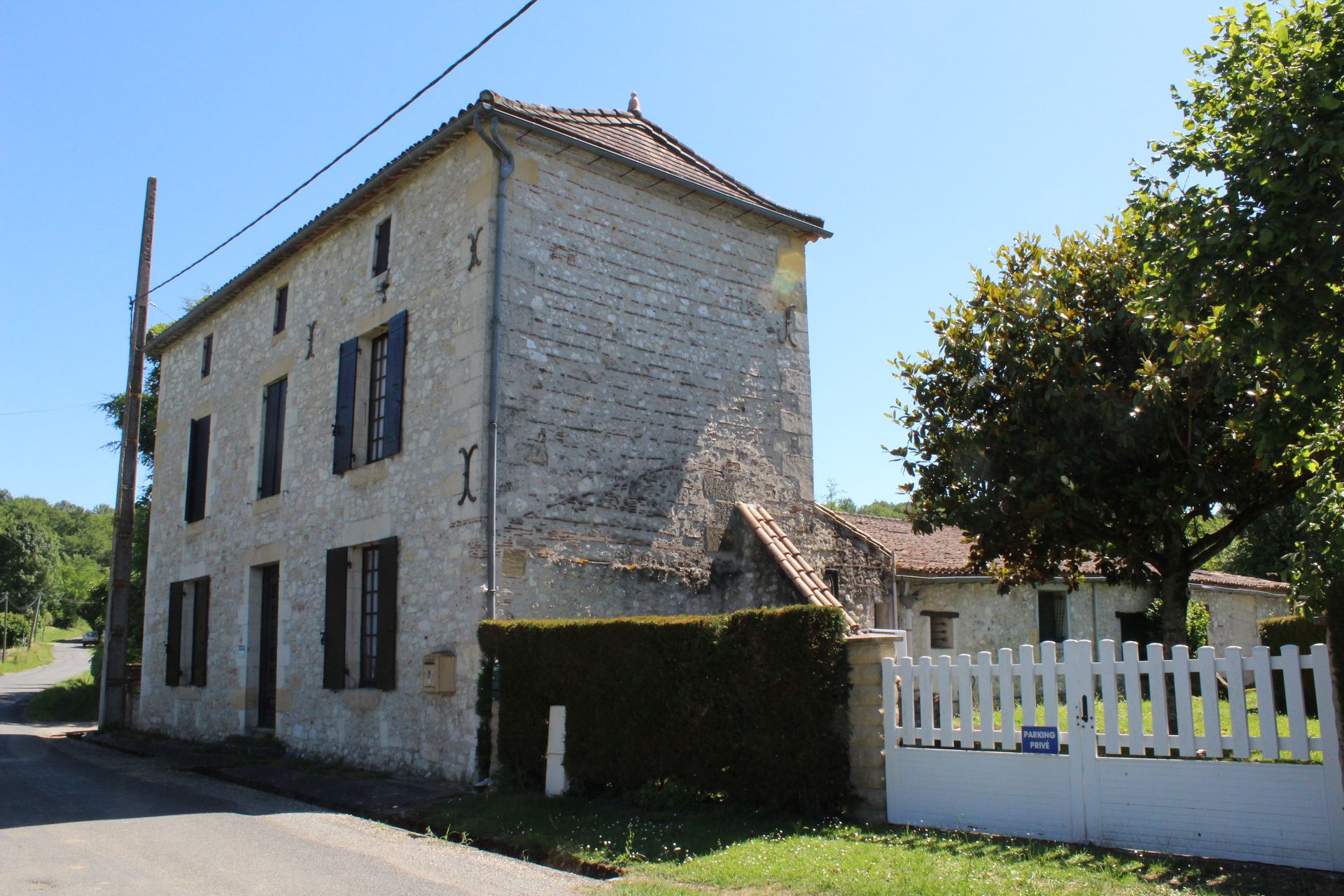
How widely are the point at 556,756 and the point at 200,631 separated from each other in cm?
1008

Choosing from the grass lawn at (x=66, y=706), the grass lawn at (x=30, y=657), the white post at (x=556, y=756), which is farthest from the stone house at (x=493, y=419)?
the grass lawn at (x=30, y=657)

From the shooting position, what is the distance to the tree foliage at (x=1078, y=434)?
31.8 ft

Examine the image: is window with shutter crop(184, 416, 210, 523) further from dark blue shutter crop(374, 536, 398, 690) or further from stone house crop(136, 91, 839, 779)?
dark blue shutter crop(374, 536, 398, 690)

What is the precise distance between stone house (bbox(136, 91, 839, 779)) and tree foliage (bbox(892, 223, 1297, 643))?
6.96 ft

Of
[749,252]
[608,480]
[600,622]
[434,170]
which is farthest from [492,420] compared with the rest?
[749,252]

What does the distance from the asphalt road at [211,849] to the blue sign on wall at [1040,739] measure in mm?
2951

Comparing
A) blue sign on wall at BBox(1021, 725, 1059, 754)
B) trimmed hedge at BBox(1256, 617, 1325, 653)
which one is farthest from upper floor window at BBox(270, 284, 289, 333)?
trimmed hedge at BBox(1256, 617, 1325, 653)

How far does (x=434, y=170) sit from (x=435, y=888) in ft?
28.2

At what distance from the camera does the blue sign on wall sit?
657 centimetres

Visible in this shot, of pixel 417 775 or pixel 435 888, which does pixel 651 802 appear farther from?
pixel 417 775

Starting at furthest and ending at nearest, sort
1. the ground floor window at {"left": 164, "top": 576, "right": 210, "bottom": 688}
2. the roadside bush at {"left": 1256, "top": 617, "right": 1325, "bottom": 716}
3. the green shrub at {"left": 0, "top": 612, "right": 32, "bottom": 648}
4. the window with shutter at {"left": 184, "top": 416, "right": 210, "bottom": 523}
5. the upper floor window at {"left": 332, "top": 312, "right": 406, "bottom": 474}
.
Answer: the green shrub at {"left": 0, "top": 612, "right": 32, "bottom": 648}
the window with shutter at {"left": 184, "top": 416, "right": 210, "bottom": 523}
the ground floor window at {"left": 164, "top": 576, "right": 210, "bottom": 688}
the roadside bush at {"left": 1256, "top": 617, "right": 1325, "bottom": 716}
the upper floor window at {"left": 332, "top": 312, "right": 406, "bottom": 474}

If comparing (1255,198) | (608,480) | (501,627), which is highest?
(1255,198)

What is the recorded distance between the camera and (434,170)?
40.0 feet

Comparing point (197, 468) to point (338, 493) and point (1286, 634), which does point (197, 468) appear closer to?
point (338, 493)
